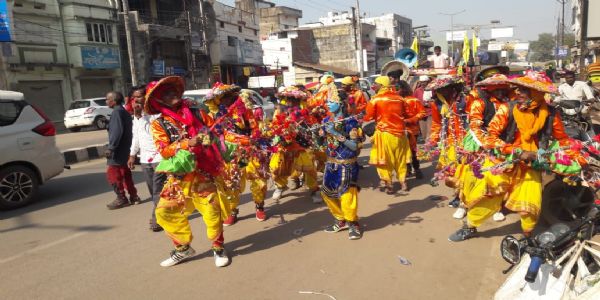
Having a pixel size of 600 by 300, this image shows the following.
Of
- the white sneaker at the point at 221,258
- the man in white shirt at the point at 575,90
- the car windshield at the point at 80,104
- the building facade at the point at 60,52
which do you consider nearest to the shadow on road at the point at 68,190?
the white sneaker at the point at 221,258

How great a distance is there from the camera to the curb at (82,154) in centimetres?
1114

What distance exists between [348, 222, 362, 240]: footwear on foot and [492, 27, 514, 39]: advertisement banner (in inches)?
2503

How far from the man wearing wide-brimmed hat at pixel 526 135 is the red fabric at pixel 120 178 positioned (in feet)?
16.2

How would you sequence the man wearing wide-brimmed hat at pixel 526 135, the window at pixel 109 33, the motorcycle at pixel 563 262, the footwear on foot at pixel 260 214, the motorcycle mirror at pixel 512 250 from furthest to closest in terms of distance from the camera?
the window at pixel 109 33
the footwear on foot at pixel 260 214
the man wearing wide-brimmed hat at pixel 526 135
the motorcycle mirror at pixel 512 250
the motorcycle at pixel 563 262

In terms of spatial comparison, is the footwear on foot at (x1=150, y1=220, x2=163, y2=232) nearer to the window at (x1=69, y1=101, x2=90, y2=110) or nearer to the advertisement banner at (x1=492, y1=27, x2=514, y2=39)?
the window at (x1=69, y1=101, x2=90, y2=110)

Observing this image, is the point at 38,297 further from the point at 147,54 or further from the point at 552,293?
the point at 147,54

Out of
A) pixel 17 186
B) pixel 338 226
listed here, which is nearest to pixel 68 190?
pixel 17 186

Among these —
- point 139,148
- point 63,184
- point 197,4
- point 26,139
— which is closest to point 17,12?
point 197,4

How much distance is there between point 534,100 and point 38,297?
4.47 metres

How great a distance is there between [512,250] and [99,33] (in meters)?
26.6

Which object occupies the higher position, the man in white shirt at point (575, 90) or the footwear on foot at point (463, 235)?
the man in white shirt at point (575, 90)

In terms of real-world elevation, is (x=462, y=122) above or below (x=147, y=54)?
below

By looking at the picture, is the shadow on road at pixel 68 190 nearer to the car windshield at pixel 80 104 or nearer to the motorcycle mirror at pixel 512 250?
the motorcycle mirror at pixel 512 250

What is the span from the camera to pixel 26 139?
661 centimetres
